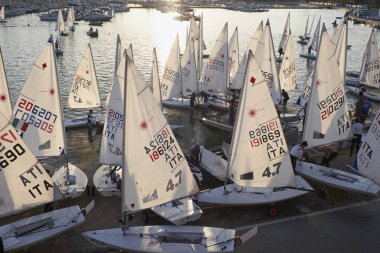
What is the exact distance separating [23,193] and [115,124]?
4883 millimetres

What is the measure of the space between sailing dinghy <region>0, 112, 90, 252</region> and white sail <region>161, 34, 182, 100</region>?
17883mm

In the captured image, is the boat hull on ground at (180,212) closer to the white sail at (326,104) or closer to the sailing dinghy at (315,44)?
the white sail at (326,104)

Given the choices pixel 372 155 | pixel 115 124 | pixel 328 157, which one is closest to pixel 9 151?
pixel 115 124

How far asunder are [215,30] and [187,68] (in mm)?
71704

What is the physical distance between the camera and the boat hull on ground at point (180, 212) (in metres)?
14.0

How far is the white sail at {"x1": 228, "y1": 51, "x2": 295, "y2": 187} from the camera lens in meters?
14.2

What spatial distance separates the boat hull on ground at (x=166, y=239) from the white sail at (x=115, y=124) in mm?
4628

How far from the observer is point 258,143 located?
14.7m

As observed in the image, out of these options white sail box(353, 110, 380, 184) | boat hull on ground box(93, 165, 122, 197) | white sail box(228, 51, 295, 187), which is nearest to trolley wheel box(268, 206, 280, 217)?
white sail box(228, 51, 295, 187)

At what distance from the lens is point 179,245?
12352 millimetres

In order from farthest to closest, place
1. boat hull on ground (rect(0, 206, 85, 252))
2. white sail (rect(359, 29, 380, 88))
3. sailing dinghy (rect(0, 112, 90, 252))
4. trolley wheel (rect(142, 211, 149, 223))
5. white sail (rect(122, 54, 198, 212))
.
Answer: white sail (rect(359, 29, 380, 88)) < trolley wheel (rect(142, 211, 149, 223)) < boat hull on ground (rect(0, 206, 85, 252)) < sailing dinghy (rect(0, 112, 90, 252)) < white sail (rect(122, 54, 198, 212))

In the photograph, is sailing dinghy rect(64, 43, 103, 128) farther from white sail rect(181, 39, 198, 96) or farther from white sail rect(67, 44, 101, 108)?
white sail rect(181, 39, 198, 96)

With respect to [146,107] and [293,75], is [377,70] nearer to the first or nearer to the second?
[293,75]

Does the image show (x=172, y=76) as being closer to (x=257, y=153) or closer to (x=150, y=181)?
(x=257, y=153)
